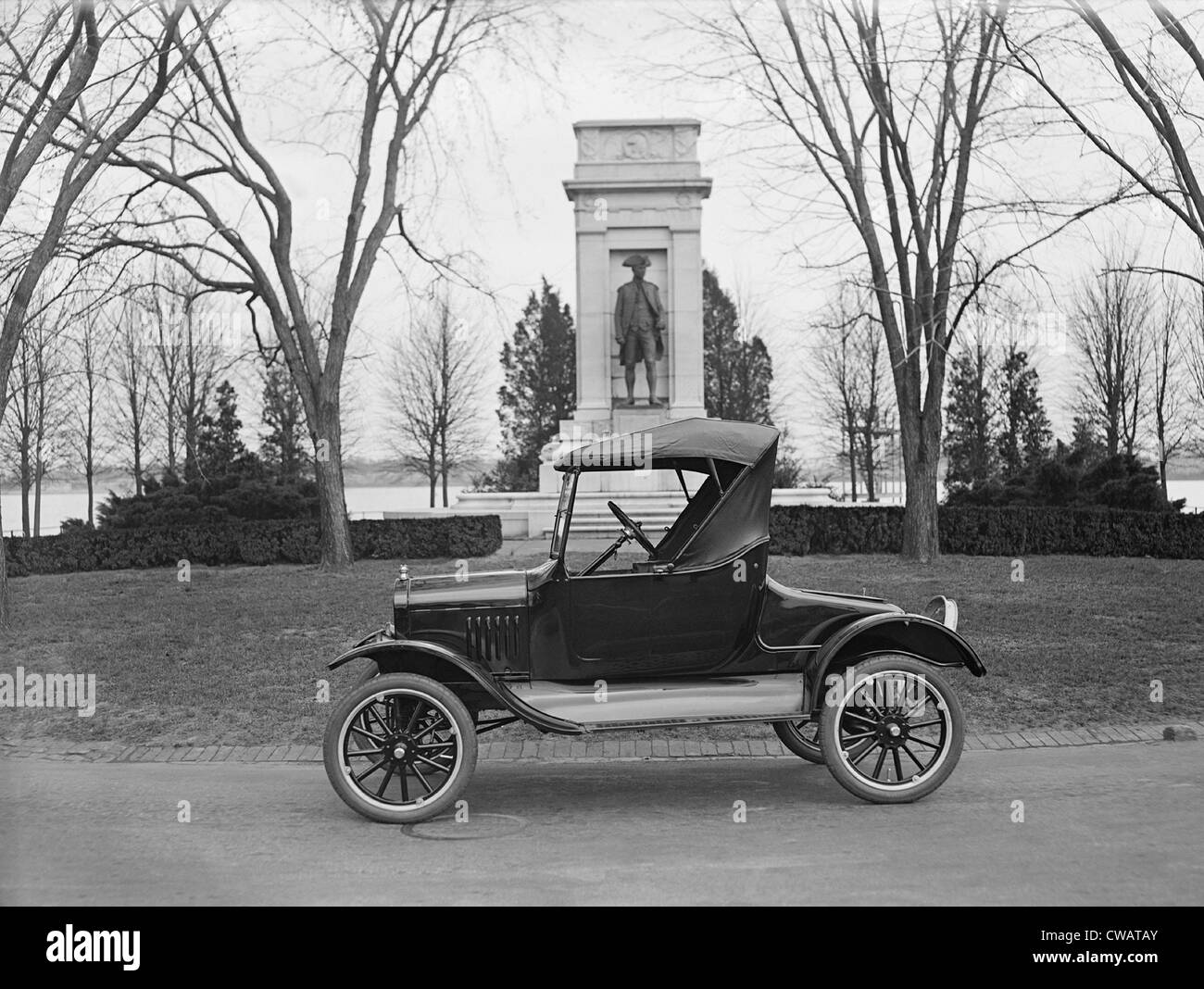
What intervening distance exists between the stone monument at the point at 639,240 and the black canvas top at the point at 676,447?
70.7ft

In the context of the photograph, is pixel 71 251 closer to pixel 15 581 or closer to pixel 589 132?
pixel 15 581

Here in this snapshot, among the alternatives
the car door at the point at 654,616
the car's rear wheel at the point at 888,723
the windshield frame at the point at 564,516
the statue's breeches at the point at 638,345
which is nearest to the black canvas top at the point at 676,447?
the windshield frame at the point at 564,516

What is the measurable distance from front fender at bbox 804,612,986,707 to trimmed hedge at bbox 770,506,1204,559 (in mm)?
12761

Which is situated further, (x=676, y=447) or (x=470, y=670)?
(x=676, y=447)

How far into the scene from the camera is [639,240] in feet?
92.9

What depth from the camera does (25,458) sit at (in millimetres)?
32062

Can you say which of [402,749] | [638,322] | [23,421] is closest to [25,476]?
[23,421]

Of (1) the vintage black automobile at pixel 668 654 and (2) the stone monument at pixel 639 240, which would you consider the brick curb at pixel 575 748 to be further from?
(2) the stone monument at pixel 639 240

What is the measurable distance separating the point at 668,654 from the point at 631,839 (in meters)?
1.05

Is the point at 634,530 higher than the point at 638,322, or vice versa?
the point at 638,322

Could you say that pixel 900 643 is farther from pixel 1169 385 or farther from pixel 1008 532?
pixel 1169 385

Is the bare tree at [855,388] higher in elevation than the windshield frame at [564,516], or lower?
higher

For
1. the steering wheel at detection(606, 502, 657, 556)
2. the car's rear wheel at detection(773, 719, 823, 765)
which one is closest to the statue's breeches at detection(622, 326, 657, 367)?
the car's rear wheel at detection(773, 719, 823, 765)

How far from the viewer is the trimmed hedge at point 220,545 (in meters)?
19.2
